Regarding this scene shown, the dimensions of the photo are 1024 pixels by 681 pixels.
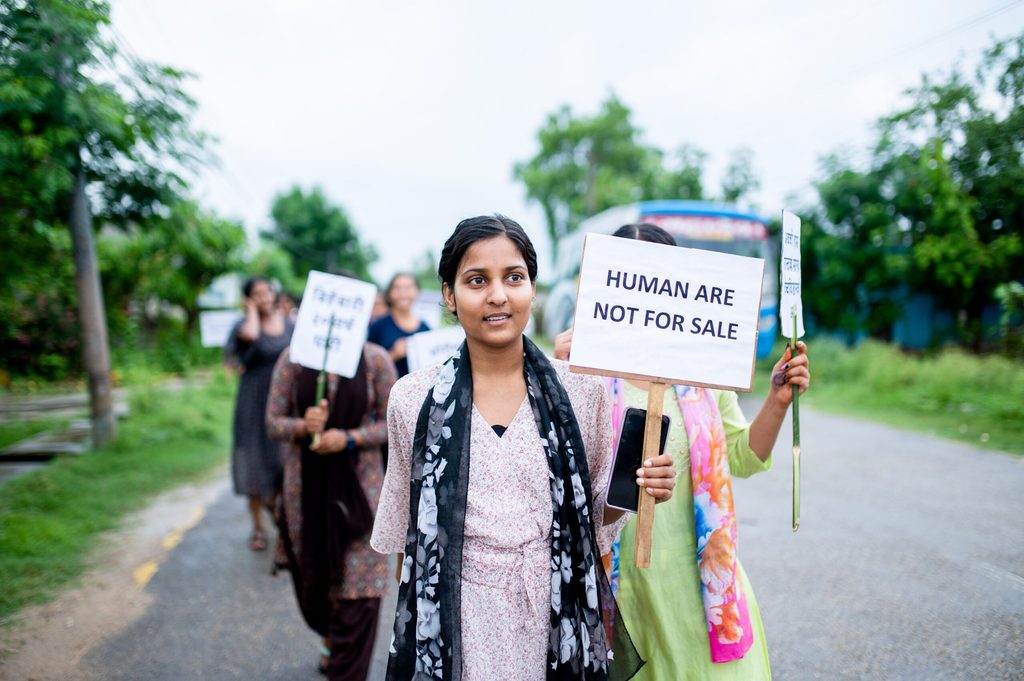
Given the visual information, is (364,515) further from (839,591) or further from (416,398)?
(839,591)

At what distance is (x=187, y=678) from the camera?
345 cm

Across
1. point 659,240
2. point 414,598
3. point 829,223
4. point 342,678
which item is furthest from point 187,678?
point 829,223

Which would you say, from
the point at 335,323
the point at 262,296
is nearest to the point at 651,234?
the point at 335,323

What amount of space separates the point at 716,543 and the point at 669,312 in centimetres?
72

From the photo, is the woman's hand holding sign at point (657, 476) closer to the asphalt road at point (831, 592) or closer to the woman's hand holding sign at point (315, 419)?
the woman's hand holding sign at point (315, 419)

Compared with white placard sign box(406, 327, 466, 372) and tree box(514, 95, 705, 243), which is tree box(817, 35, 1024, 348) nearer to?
white placard sign box(406, 327, 466, 372)

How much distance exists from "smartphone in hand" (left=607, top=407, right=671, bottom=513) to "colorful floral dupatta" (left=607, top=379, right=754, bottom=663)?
0.30 meters

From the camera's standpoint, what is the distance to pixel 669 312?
75.0 inches

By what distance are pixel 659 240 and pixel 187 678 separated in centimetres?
313

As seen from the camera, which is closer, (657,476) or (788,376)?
(657,476)

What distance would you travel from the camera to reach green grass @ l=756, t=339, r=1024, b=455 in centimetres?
916

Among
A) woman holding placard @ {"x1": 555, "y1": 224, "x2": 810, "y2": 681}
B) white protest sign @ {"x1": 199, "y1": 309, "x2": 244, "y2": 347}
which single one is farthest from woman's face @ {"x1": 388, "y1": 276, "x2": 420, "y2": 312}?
woman holding placard @ {"x1": 555, "y1": 224, "x2": 810, "y2": 681}

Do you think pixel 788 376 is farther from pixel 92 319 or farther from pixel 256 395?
pixel 92 319

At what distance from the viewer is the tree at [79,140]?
4.07 m
